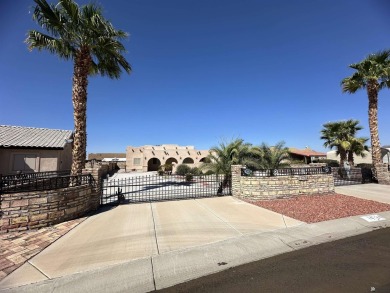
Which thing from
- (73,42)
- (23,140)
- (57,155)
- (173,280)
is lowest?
(173,280)

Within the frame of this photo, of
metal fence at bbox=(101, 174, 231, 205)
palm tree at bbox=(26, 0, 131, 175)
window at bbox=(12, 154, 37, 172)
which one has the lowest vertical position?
metal fence at bbox=(101, 174, 231, 205)

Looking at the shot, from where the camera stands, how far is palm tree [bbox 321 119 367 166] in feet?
68.6

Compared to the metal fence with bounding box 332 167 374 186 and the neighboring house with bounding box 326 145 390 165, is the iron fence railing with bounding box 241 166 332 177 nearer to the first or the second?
the metal fence with bounding box 332 167 374 186

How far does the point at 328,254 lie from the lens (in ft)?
14.8

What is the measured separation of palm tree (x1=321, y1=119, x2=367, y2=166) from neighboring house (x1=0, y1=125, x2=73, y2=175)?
970 inches

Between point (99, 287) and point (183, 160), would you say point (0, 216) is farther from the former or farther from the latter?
point (183, 160)

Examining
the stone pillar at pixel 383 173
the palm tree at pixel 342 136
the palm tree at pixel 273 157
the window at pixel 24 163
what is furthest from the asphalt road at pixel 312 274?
the palm tree at pixel 342 136

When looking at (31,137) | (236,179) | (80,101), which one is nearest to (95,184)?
(80,101)

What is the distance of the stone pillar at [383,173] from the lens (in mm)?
14562

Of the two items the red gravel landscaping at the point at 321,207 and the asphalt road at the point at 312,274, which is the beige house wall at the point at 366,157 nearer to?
the red gravel landscaping at the point at 321,207

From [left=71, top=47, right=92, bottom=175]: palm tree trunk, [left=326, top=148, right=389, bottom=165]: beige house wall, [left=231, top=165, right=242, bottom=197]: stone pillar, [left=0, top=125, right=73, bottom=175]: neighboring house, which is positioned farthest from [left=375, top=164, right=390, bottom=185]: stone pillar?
[left=0, top=125, right=73, bottom=175]: neighboring house

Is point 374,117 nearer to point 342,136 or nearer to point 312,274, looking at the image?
Result: point 342,136

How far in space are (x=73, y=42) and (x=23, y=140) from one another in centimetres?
993

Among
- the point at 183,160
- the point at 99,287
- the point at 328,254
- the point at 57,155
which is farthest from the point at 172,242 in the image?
the point at 183,160
